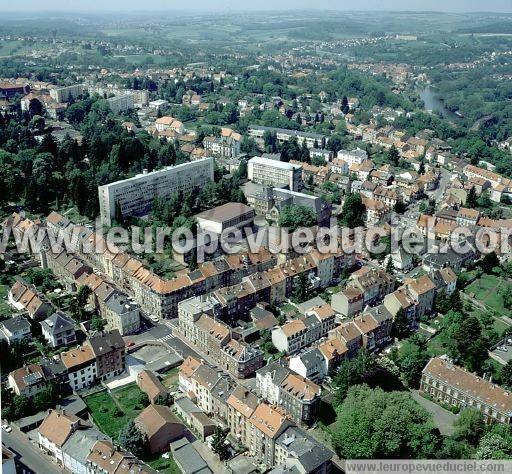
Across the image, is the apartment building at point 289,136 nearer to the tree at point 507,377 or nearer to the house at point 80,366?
the tree at point 507,377

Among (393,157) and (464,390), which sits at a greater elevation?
(393,157)

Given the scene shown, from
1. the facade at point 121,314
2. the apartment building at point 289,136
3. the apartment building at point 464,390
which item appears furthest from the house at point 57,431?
the apartment building at point 289,136

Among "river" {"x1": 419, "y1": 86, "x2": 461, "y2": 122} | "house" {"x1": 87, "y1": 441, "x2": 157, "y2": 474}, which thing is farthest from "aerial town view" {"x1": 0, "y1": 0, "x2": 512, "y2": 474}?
"river" {"x1": 419, "y1": 86, "x2": 461, "y2": 122}

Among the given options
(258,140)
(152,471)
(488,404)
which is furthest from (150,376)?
(258,140)

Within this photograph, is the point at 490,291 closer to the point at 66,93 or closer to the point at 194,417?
the point at 194,417

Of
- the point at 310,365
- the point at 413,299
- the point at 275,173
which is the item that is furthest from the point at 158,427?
the point at 275,173

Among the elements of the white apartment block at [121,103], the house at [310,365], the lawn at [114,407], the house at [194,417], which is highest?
the white apartment block at [121,103]
